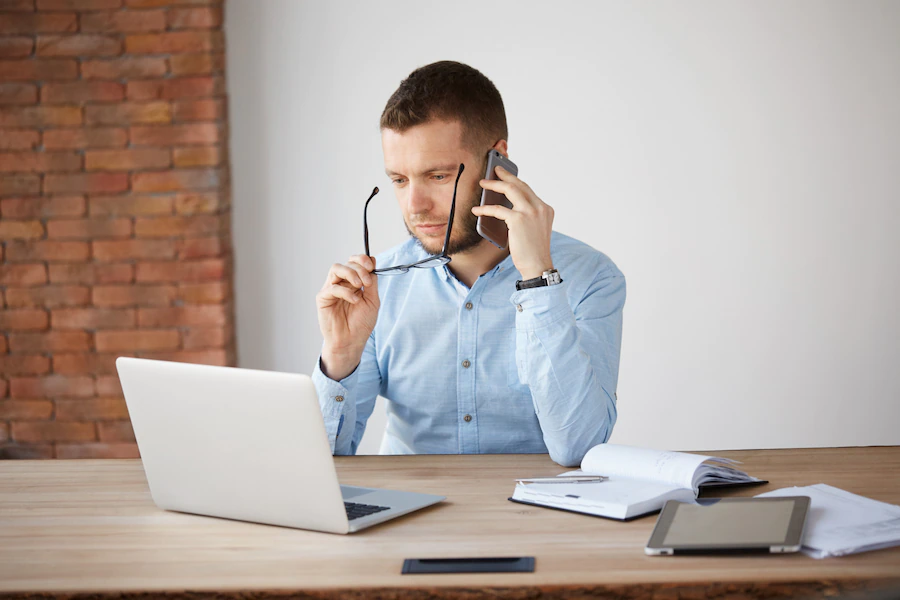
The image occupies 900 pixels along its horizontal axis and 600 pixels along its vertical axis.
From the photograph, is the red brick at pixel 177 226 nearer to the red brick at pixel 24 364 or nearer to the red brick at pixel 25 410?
the red brick at pixel 24 364

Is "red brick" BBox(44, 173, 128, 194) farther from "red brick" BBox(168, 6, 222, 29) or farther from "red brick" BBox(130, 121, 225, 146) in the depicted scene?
"red brick" BBox(168, 6, 222, 29)

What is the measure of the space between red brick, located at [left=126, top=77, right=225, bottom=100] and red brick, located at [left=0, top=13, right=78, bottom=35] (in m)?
0.32

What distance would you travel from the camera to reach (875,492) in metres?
1.24

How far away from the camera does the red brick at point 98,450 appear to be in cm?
307

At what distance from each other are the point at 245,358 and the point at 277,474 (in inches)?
82.4

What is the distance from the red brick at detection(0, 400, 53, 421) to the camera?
3.07 m

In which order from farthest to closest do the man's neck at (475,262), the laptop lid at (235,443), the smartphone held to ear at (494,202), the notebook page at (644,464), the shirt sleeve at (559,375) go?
the man's neck at (475,262), the smartphone held to ear at (494,202), the shirt sleeve at (559,375), the notebook page at (644,464), the laptop lid at (235,443)

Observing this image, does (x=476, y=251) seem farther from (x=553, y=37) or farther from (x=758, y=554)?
(x=553, y=37)

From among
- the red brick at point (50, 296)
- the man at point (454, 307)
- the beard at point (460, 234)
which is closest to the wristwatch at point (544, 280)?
the man at point (454, 307)

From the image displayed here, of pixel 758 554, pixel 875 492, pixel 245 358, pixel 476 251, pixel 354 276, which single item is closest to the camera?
pixel 758 554

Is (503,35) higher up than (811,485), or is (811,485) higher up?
(503,35)

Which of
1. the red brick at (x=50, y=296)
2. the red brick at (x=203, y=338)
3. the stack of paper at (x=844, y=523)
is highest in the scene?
the red brick at (x=50, y=296)

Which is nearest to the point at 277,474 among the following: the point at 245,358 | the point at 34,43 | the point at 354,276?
the point at 354,276

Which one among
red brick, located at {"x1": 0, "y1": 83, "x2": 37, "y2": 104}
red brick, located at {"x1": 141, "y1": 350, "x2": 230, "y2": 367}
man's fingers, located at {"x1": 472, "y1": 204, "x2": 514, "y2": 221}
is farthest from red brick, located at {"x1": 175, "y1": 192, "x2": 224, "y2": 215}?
man's fingers, located at {"x1": 472, "y1": 204, "x2": 514, "y2": 221}
